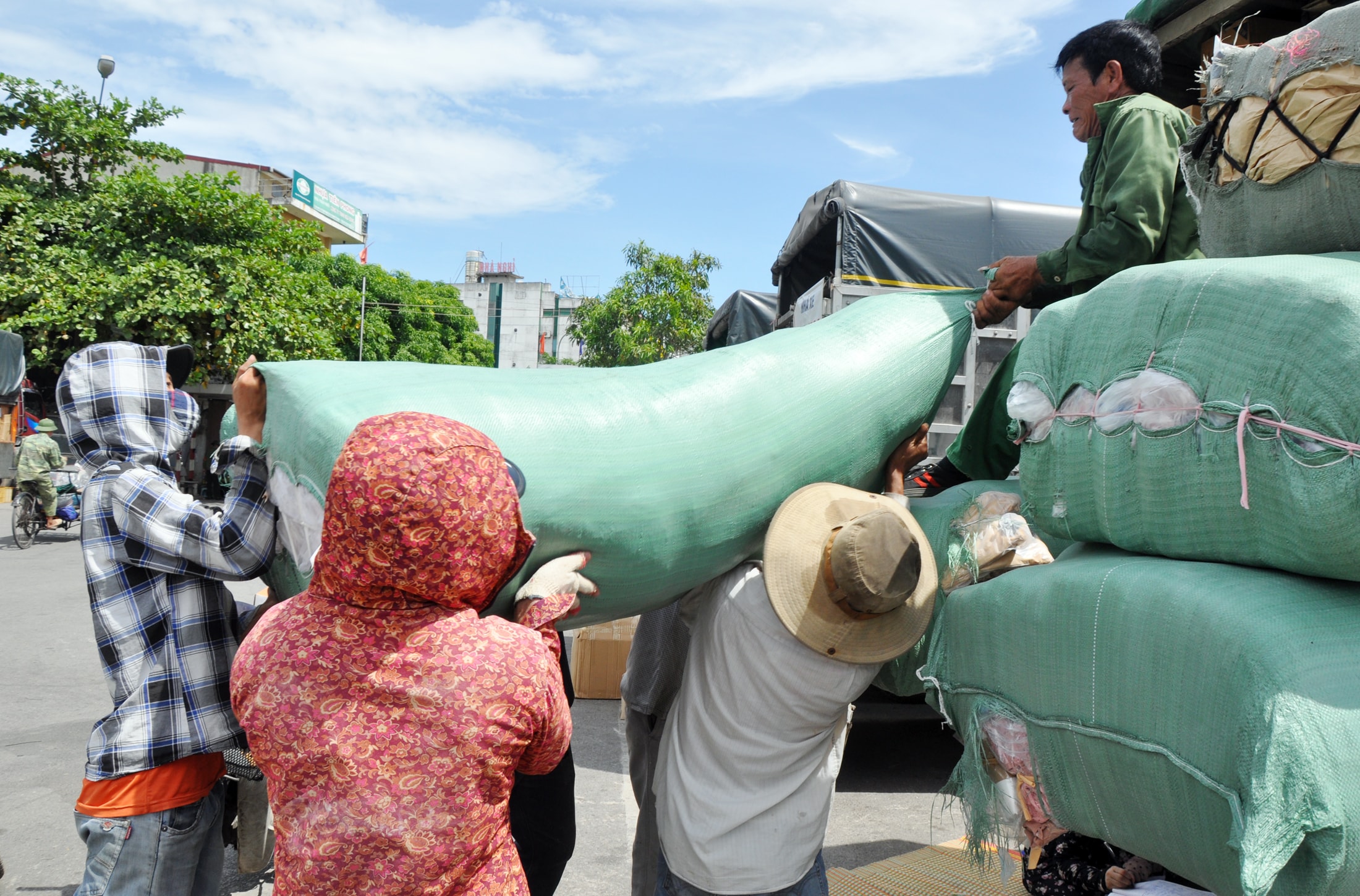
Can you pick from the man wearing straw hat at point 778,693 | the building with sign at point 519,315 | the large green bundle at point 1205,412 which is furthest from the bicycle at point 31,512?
the building with sign at point 519,315

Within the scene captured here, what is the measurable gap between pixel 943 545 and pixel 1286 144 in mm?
872

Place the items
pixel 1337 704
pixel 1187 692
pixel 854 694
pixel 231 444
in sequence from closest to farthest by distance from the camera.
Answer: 1. pixel 1337 704
2. pixel 1187 692
3. pixel 231 444
4. pixel 854 694

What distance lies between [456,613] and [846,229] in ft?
15.0

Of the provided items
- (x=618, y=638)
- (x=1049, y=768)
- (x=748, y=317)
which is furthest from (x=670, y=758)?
(x=748, y=317)

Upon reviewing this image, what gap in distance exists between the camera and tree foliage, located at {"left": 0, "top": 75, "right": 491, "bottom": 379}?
40.4ft

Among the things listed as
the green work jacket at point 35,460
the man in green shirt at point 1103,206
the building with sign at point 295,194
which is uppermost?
the building with sign at point 295,194

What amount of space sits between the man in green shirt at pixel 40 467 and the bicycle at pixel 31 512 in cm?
5

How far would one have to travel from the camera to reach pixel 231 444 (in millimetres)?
1634

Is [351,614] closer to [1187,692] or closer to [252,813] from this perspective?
[1187,692]

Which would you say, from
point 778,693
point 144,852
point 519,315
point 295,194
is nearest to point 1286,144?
point 778,693

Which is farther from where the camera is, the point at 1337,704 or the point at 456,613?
the point at 456,613

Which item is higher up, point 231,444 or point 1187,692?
point 231,444

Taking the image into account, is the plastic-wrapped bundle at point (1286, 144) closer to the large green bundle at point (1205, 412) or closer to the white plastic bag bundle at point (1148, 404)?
the large green bundle at point (1205, 412)

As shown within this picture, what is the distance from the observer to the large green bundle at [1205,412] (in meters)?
1.14
